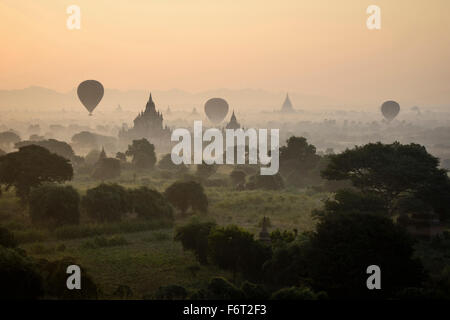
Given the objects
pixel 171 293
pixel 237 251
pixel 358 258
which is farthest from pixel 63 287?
pixel 358 258

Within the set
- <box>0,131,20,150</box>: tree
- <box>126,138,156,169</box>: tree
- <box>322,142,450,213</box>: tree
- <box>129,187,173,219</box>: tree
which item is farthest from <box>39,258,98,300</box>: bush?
<box>0,131,20,150</box>: tree

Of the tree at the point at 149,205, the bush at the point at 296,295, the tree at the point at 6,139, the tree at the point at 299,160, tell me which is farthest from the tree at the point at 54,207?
the tree at the point at 6,139

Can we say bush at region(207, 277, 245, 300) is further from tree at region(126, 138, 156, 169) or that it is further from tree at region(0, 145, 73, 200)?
tree at region(126, 138, 156, 169)

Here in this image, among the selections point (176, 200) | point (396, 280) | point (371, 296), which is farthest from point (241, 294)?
point (176, 200)

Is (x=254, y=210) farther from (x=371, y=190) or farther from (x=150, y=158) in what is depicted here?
(x=150, y=158)

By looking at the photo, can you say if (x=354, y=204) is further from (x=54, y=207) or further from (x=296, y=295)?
(x=54, y=207)
